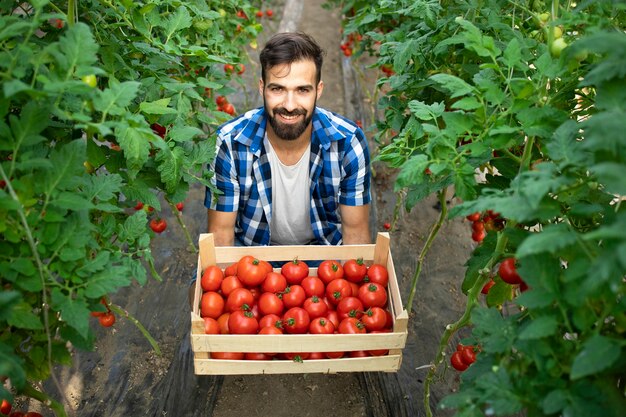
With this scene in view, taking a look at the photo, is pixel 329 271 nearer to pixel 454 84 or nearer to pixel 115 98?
pixel 454 84

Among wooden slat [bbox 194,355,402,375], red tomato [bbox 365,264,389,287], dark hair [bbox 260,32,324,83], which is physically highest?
dark hair [bbox 260,32,324,83]

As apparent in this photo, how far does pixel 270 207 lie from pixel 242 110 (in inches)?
88.0

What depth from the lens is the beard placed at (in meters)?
2.27

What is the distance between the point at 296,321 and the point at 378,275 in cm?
37

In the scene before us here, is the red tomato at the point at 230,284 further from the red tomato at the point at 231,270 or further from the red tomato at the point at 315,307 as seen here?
the red tomato at the point at 315,307

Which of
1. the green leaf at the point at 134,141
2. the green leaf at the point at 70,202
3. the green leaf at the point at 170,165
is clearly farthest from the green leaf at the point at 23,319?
Answer: the green leaf at the point at 170,165

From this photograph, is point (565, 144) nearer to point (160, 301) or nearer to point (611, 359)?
point (611, 359)

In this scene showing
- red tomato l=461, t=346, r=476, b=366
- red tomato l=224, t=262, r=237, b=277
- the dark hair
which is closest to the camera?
red tomato l=461, t=346, r=476, b=366

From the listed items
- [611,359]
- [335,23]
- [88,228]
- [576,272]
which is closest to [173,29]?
[88,228]

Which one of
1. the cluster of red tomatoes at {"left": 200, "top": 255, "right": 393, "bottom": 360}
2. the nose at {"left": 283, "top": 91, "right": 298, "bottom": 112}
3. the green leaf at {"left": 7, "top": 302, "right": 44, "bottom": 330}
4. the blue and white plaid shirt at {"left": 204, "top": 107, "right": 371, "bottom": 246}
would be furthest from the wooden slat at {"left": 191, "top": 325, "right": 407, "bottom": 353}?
the nose at {"left": 283, "top": 91, "right": 298, "bottom": 112}

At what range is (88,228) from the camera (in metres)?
1.30

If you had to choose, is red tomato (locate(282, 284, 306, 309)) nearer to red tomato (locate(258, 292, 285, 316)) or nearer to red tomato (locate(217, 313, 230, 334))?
red tomato (locate(258, 292, 285, 316))

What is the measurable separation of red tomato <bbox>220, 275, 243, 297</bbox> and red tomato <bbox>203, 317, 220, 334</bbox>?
14cm

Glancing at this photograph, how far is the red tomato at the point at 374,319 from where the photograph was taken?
187 centimetres
